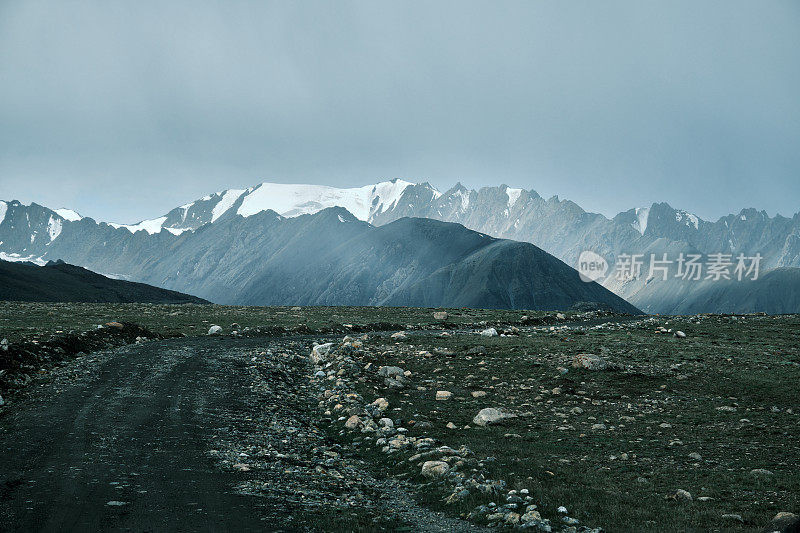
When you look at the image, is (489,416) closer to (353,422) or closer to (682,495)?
(353,422)

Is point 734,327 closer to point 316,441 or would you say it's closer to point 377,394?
point 377,394

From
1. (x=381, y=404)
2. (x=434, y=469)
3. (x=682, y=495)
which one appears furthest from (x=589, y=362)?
(x=434, y=469)

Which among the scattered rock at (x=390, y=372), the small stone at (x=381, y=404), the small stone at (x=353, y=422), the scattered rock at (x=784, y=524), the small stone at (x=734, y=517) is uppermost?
the scattered rock at (x=784, y=524)

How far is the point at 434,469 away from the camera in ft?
48.6

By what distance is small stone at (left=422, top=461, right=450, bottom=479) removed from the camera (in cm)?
1465

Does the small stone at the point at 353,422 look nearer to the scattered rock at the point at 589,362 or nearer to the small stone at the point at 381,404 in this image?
the small stone at the point at 381,404

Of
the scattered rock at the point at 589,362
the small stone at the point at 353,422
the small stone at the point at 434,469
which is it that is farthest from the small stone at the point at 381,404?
the scattered rock at the point at 589,362

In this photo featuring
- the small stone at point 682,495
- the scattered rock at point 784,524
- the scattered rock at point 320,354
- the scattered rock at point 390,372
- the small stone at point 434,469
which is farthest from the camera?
the scattered rock at point 320,354

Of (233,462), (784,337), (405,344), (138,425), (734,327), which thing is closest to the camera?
(233,462)

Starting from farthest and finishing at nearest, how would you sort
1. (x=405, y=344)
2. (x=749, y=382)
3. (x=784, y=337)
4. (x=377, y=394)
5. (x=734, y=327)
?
(x=734, y=327) → (x=784, y=337) → (x=405, y=344) → (x=749, y=382) → (x=377, y=394)

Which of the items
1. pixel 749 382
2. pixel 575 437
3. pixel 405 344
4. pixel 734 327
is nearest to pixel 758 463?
pixel 575 437

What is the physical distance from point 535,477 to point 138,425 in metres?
14.6

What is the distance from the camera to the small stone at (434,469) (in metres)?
14.6

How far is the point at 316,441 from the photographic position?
18.6m
